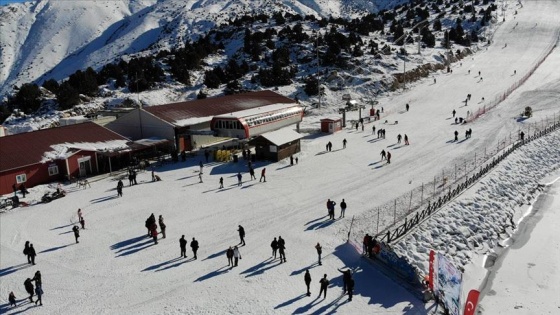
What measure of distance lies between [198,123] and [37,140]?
45.3 feet

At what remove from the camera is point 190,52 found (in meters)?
86.7

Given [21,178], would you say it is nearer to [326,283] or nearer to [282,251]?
[282,251]

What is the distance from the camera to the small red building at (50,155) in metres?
34.0

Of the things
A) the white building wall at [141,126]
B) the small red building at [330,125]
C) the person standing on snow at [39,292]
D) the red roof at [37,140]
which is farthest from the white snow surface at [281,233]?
the white building wall at [141,126]

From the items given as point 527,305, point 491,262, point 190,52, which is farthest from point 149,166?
point 190,52

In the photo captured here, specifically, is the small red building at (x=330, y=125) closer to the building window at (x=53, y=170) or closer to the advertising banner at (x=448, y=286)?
the building window at (x=53, y=170)

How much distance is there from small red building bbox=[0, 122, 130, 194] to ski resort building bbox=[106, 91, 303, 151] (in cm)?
434

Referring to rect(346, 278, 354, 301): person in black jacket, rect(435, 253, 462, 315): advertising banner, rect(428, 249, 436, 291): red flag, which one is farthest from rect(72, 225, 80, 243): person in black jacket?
rect(435, 253, 462, 315): advertising banner

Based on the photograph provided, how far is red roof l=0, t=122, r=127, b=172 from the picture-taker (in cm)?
3462

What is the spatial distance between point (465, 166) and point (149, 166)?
80.8ft

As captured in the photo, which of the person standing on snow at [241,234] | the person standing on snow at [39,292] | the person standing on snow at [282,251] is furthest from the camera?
the person standing on snow at [241,234]

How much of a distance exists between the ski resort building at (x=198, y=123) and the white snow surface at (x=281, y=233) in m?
4.65

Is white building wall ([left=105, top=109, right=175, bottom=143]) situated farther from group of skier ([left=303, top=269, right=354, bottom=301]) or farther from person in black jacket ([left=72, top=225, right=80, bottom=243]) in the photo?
group of skier ([left=303, top=269, right=354, bottom=301])

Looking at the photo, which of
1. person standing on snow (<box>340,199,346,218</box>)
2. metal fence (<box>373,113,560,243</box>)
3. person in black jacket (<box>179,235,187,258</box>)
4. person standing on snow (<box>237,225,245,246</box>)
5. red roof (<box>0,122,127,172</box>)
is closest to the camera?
person in black jacket (<box>179,235,187,258</box>)
